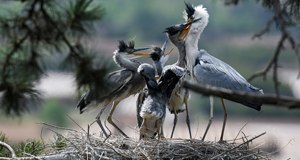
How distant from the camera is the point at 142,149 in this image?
2570 mm

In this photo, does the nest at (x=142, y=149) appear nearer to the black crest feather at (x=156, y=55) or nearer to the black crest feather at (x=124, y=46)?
the black crest feather at (x=156, y=55)

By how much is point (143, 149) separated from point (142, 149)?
0.06ft

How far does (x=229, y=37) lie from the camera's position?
1432cm

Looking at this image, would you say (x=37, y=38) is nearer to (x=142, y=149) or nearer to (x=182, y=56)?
(x=142, y=149)

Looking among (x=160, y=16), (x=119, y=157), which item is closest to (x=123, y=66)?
(x=119, y=157)

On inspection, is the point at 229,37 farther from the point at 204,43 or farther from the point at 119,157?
the point at 119,157

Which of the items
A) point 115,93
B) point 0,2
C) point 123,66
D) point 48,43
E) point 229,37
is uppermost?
point 229,37

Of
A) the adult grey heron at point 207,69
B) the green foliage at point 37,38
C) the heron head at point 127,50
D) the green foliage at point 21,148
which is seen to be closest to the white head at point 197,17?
the adult grey heron at point 207,69

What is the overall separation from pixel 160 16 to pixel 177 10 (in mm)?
1062

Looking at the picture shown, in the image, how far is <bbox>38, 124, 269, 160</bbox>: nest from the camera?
242cm

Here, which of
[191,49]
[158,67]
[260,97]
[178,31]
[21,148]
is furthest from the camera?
[178,31]

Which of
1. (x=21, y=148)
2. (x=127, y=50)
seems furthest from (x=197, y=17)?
(x=21, y=148)

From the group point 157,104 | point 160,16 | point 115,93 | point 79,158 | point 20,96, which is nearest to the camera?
point 20,96

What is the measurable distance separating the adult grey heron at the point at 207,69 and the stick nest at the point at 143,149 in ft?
1.57
